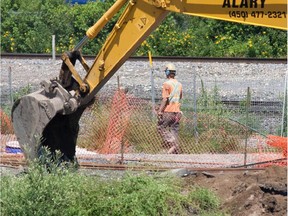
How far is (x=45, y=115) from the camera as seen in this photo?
39.2 ft

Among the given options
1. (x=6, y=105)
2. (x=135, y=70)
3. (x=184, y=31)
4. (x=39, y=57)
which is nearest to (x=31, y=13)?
(x=184, y=31)

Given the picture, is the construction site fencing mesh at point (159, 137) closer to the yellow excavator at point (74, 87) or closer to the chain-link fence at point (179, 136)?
the chain-link fence at point (179, 136)

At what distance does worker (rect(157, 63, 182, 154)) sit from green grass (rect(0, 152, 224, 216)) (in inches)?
196

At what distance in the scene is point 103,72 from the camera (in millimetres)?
12289

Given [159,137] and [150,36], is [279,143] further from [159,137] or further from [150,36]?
[150,36]

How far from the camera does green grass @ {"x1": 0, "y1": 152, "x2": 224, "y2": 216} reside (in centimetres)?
899

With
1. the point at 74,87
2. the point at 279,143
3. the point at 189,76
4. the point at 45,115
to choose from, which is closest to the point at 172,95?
the point at 279,143

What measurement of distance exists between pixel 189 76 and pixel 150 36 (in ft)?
25.5

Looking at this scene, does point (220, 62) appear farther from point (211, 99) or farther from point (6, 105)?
point (6, 105)

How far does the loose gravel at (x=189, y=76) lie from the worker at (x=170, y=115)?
207 centimetres

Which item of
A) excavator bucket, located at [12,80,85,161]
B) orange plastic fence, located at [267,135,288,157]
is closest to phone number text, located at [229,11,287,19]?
excavator bucket, located at [12,80,85,161]

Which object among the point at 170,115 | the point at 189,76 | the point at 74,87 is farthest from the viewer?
the point at 189,76

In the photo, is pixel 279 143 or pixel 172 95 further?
pixel 172 95

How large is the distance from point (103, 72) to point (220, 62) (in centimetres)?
1137
